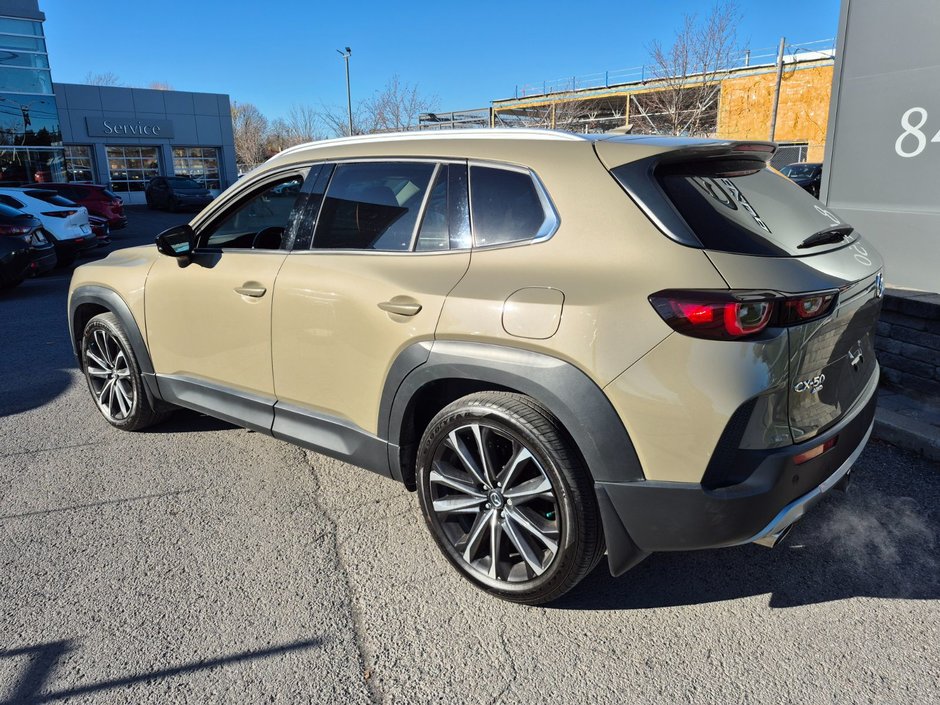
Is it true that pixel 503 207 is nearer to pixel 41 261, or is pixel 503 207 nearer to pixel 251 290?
pixel 251 290

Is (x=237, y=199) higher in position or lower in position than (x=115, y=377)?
higher

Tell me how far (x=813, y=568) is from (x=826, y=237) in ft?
4.56

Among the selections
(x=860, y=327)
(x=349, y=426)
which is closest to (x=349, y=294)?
(x=349, y=426)

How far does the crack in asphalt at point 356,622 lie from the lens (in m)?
2.31

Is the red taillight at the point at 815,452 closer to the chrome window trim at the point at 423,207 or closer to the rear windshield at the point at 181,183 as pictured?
the chrome window trim at the point at 423,207

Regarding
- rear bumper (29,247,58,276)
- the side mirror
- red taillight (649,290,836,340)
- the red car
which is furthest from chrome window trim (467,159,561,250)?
the red car

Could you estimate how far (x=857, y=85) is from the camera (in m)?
5.30

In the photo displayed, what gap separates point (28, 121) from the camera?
107ft

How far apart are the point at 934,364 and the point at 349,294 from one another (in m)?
3.73

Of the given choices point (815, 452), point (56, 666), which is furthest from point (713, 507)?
point (56, 666)

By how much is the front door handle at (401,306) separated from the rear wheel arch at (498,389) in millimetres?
149

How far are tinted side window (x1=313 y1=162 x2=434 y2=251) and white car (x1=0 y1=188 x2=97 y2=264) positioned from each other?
10610mm

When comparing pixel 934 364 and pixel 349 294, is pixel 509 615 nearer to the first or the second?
pixel 349 294

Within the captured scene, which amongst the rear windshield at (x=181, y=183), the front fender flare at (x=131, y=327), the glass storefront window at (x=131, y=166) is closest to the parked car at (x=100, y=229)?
the front fender flare at (x=131, y=327)
